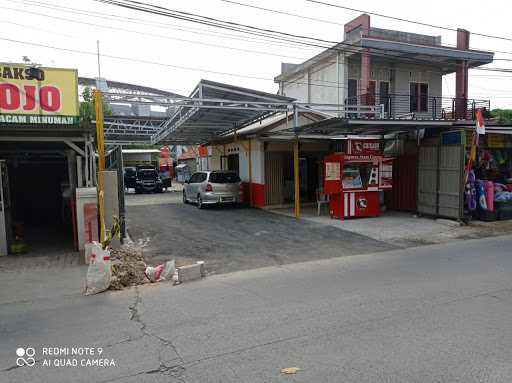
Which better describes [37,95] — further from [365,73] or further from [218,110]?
[365,73]

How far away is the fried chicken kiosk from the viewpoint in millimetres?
13000

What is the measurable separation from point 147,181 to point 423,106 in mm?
17588

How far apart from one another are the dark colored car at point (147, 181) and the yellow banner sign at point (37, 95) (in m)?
18.2

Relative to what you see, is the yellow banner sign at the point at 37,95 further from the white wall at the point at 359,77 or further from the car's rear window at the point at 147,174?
the car's rear window at the point at 147,174

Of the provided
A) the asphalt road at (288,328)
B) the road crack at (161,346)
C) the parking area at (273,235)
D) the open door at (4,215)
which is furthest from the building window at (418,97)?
the road crack at (161,346)

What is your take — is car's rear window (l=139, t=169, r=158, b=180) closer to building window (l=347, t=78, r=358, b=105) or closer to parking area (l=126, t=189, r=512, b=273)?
parking area (l=126, t=189, r=512, b=273)

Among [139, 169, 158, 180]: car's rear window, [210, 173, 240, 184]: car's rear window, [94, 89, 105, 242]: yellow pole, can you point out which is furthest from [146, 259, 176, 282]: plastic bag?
[139, 169, 158, 180]: car's rear window

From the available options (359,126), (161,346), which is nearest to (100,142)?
(161,346)

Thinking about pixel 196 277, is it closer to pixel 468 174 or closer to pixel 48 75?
pixel 48 75

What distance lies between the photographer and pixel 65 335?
178 inches

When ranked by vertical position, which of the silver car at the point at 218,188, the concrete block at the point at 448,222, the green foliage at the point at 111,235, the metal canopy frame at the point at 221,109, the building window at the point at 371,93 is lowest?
the concrete block at the point at 448,222

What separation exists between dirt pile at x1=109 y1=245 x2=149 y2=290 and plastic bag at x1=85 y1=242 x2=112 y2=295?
19 cm

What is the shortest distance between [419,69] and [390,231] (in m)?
12.9

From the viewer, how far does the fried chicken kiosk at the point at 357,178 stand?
1300cm
